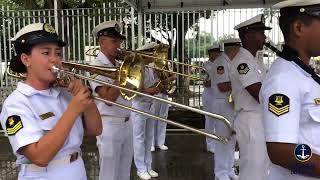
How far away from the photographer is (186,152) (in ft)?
24.3

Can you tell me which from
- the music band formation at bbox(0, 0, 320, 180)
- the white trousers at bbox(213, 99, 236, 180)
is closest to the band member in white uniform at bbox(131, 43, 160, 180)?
the white trousers at bbox(213, 99, 236, 180)

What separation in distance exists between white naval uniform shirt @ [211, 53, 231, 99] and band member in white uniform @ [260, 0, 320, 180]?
431cm

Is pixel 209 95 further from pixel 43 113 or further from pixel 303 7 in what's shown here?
pixel 303 7

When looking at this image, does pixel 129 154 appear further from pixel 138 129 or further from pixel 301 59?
pixel 301 59

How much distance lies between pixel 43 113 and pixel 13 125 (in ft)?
0.56

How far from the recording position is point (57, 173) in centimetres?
230

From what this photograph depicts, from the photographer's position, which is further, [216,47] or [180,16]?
[180,16]

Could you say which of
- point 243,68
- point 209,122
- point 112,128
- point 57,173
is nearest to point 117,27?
point 112,128

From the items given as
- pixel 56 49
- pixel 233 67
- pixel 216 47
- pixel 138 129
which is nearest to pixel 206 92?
pixel 216 47

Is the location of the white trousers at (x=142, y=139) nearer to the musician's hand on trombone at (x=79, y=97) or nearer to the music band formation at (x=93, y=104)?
the music band formation at (x=93, y=104)

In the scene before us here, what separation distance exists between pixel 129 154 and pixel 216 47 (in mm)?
3863

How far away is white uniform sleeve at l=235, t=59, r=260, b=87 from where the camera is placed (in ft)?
13.4

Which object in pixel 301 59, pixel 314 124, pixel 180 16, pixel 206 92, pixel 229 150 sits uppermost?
pixel 180 16

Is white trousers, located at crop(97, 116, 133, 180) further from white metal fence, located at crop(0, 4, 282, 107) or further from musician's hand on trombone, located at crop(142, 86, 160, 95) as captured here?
white metal fence, located at crop(0, 4, 282, 107)
